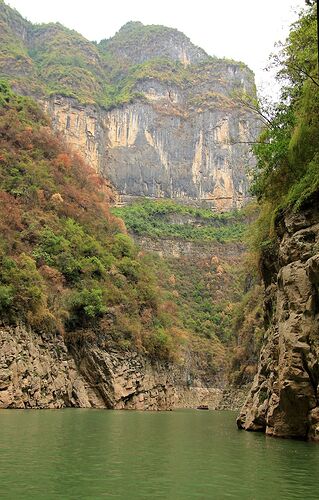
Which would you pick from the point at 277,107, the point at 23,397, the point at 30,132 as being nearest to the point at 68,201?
the point at 30,132

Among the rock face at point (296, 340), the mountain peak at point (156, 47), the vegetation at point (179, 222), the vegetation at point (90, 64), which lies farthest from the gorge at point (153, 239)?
the mountain peak at point (156, 47)

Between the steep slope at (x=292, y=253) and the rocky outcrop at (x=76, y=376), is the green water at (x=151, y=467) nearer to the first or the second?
the steep slope at (x=292, y=253)

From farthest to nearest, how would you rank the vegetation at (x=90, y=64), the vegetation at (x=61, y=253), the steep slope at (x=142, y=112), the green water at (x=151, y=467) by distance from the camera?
the steep slope at (x=142, y=112) → the vegetation at (x=90, y=64) → the vegetation at (x=61, y=253) → the green water at (x=151, y=467)

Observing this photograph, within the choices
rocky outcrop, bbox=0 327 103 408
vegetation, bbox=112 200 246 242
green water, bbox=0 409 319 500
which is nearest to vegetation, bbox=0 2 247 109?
vegetation, bbox=112 200 246 242

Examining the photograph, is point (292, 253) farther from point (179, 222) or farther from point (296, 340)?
point (179, 222)

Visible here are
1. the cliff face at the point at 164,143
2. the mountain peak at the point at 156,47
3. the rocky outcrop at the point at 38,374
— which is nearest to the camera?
the rocky outcrop at the point at 38,374

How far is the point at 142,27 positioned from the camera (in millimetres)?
189625

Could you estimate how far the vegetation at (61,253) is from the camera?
38.9 m

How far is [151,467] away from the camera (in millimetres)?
11258

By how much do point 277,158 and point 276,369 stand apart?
8086mm

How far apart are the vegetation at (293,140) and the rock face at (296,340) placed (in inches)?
45.1

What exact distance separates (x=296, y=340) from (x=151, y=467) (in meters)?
6.76

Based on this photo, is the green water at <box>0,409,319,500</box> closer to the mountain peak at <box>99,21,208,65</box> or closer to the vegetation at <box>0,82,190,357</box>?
the vegetation at <box>0,82,190,357</box>

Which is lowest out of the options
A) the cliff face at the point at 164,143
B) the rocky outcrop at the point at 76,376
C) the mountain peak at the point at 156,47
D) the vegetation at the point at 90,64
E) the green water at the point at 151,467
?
the rocky outcrop at the point at 76,376
